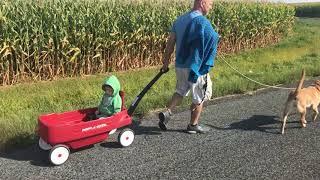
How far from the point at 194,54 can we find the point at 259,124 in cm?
186

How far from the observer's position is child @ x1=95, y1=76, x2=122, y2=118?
22.0ft

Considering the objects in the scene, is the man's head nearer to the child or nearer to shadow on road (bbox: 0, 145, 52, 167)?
the child

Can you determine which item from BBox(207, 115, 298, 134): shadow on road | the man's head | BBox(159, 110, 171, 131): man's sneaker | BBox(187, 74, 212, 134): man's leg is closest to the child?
BBox(159, 110, 171, 131): man's sneaker

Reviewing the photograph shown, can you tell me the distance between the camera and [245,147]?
6.82 m

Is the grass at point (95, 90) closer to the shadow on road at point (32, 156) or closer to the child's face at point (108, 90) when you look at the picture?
the shadow on road at point (32, 156)

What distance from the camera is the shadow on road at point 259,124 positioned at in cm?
776

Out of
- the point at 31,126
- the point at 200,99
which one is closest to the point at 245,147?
the point at 200,99

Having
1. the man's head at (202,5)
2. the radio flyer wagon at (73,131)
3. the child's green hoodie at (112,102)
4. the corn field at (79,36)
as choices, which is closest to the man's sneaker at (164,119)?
the radio flyer wagon at (73,131)

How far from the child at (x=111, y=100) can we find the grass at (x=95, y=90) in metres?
1.08

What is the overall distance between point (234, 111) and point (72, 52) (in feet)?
16.6

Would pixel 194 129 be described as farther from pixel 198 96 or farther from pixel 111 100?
pixel 111 100

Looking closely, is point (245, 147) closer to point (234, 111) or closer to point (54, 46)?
point (234, 111)

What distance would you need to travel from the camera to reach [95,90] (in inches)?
406

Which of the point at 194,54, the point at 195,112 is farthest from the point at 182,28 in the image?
the point at 195,112
